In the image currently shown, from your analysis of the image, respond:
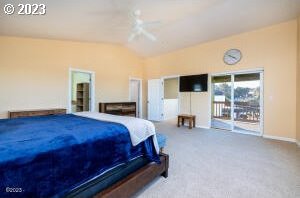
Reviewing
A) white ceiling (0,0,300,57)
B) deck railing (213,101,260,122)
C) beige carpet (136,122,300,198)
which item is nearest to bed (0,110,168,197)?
beige carpet (136,122,300,198)

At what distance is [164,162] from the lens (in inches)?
82.7

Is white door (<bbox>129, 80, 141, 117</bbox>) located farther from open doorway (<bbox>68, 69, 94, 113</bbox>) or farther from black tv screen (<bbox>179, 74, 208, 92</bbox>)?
black tv screen (<bbox>179, 74, 208, 92</bbox>)

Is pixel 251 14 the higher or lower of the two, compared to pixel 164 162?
higher

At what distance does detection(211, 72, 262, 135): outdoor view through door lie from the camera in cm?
451

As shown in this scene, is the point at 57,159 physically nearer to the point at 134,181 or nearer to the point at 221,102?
the point at 134,181

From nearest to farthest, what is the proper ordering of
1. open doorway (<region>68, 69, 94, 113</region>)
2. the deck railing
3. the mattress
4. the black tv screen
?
the mattress
the deck railing
the black tv screen
open doorway (<region>68, 69, 94, 113</region>)

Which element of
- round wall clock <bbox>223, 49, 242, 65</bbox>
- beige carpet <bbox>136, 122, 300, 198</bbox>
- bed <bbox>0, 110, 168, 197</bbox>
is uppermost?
round wall clock <bbox>223, 49, 242, 65</bbox>

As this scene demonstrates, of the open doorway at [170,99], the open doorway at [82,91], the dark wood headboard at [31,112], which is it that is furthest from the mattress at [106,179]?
the open doorway at [170,99]

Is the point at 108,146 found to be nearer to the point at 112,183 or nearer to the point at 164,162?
the point at 112,183

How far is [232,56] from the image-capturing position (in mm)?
4750

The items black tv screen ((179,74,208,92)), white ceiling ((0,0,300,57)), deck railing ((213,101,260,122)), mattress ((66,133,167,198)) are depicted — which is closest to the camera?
mattress ((66,133,167,198))

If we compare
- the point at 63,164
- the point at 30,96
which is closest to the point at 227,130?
the point at 63,164

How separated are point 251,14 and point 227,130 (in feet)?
10.8

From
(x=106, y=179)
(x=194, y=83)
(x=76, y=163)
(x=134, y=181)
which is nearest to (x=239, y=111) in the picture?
(x=194, y=83)
